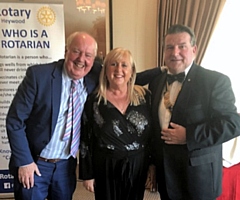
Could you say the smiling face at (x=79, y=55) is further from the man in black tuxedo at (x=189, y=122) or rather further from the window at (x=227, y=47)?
the window at (x=227, y=47)

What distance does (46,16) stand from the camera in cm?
298

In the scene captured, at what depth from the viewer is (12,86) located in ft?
10.0

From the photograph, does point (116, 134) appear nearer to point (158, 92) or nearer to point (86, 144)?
point (86, 144)

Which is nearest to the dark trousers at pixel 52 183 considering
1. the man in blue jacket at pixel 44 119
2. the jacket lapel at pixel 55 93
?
the man in blue jacket at pixel 44 119

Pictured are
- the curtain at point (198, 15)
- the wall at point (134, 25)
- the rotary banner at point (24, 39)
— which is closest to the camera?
the rotary banner at point (24, 39)

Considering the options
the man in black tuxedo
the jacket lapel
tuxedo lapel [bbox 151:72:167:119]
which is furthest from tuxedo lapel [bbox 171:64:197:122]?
the jacket lapel

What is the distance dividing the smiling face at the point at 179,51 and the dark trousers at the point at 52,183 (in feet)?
3.07

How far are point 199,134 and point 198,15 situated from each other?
6.65ft

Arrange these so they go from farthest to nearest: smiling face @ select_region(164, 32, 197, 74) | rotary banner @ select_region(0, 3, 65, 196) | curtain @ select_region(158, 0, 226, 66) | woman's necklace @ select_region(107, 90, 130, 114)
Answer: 1. curtain @ select_region(158, 0, 226, 66)
2. rotary banner @ select_region(0, 3, 65, 196)
3. woman's necklace @ select_region(107, 90, 130, 114)
4. smiling face @ select_region(164, 32, 197, 74)

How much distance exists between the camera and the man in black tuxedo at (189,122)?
173 centimetres

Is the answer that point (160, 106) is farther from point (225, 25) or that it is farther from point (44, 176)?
point (225, 25)

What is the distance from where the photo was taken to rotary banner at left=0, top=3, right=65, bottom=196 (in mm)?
2953

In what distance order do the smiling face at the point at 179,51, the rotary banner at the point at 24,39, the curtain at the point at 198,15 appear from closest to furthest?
the smiling face at the point at 179,51 < the rotary banner at the point at 24,39 < the curtain at the point at 198,15

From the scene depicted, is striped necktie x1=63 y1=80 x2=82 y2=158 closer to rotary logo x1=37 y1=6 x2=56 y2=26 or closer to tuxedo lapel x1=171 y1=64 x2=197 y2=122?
tuxedo lapel x1=171 y1=64 x2=197 y2=122
